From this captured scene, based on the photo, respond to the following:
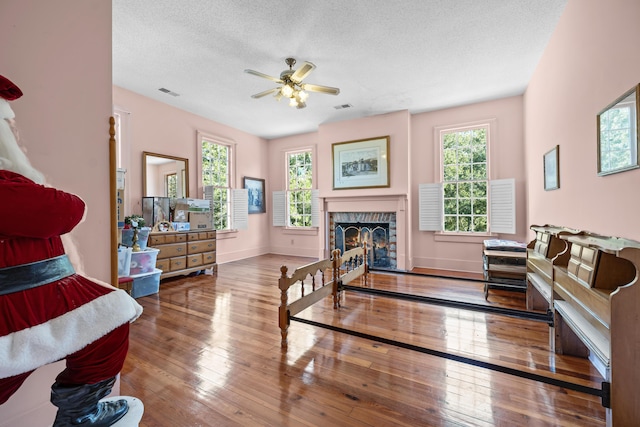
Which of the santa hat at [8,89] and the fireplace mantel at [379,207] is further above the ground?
the santa hat at [8,89]

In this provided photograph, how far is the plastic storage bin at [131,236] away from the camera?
3.71m

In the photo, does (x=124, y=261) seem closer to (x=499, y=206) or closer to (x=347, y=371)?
(x=347, y=371)

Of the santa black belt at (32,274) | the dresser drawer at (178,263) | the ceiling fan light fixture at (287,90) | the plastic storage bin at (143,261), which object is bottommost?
the dresser drawer at (178,263)

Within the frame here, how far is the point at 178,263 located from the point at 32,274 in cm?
399

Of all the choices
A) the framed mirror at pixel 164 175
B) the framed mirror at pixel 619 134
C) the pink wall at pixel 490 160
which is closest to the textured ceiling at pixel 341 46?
the pink wall at pixel 490 160

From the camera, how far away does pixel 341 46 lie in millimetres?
3076

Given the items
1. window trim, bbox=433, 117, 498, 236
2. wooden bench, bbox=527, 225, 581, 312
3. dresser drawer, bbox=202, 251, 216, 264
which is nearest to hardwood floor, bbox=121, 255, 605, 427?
wooden bench, bbox=527, 225, 581, 312

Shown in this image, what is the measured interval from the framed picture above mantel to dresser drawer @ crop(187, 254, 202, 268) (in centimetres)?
294

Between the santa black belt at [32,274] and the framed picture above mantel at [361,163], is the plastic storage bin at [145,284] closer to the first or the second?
the santa black belt at [32,274]

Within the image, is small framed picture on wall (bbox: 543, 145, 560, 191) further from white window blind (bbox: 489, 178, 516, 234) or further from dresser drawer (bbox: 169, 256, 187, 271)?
dresser drawer (bbox: 169, 256, 187, 271)

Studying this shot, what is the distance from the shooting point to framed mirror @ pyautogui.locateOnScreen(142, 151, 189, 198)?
4.46m

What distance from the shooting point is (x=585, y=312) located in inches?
60.5

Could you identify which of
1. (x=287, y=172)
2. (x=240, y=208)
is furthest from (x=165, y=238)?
(x=287, y=172)

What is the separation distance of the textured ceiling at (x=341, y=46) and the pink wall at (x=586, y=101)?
17.7 inches
